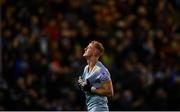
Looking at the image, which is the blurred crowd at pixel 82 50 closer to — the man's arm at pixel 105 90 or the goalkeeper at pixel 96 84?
the goalkeeper at pixel 96 84

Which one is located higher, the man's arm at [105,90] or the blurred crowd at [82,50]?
the blurred crowd at [82,50]

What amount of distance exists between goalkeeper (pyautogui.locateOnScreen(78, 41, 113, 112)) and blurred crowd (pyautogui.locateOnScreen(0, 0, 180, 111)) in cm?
719

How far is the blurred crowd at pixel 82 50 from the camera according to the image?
17.9 meters

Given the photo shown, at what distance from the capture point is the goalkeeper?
10195mm

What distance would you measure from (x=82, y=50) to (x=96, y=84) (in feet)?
27.3

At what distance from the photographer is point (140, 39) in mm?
19125

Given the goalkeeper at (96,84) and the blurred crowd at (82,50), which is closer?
the goalkeeper at (96,84)

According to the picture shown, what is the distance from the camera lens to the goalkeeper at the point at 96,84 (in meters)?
10.2

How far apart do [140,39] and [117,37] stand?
576mm

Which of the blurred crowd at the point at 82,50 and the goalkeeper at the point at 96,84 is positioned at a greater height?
the blurred crowd at the point at 82,50

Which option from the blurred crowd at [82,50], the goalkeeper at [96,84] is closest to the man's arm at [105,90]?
the goalkeeper at [96,84]

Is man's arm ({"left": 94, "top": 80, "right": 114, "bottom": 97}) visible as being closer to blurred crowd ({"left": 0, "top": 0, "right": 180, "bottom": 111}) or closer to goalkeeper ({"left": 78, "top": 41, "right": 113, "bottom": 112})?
goalkeeper ({"left": 78, "top": 41, "right": 113, "bottom": 112})

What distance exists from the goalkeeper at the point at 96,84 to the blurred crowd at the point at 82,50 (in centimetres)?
719

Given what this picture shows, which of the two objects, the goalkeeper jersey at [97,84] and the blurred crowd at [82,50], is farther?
the blurred crowd at [82,50]
